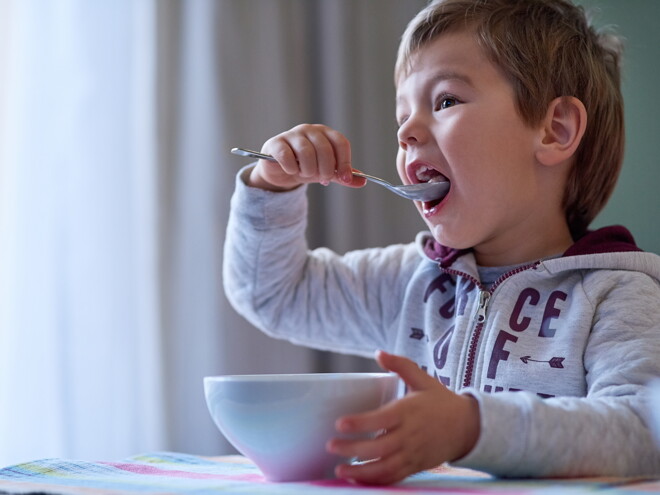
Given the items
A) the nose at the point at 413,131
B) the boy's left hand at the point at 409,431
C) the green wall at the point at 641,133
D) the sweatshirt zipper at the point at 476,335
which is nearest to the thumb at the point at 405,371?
the boy's left hand at the point at 409,431

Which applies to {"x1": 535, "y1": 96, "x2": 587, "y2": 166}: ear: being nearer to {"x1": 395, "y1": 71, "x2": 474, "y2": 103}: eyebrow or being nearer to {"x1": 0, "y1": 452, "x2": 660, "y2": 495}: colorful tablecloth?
{"x1": 395, "y1": 71, "x2": 474, "y2": 103}: eyebrow

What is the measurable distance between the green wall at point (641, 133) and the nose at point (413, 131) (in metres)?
0.62

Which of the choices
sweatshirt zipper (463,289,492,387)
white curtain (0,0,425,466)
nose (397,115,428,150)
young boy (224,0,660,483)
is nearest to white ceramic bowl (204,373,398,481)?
young boy (224,0,660,483)

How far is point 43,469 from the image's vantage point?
756mm

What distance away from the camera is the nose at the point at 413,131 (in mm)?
1055

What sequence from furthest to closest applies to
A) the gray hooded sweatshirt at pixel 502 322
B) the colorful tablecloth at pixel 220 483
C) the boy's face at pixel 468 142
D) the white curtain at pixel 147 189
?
1. the white curtain at pixel 147 189
2. the boy's face at pixel 468 142
3. the gray hooded sweatshirt at pixel 502 322
4. the colorful tablecloth at pixel 220 483

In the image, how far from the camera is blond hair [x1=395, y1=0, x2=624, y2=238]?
1072 mm

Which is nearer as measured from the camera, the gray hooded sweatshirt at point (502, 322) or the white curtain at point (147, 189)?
the gray hooded sweatshirt at point (502, 322)

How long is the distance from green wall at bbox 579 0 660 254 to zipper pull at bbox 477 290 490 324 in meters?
0.60

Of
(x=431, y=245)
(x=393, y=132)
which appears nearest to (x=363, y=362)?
(x=393, y=132)

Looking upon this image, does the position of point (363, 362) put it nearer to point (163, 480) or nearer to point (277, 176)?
point (277, 176)

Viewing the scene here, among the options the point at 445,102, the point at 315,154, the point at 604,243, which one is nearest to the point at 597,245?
the point at 604,243

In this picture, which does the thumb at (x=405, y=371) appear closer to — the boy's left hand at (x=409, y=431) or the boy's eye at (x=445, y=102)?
the boy's left hand at (x=409, y=431)

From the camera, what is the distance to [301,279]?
50.6 inches
